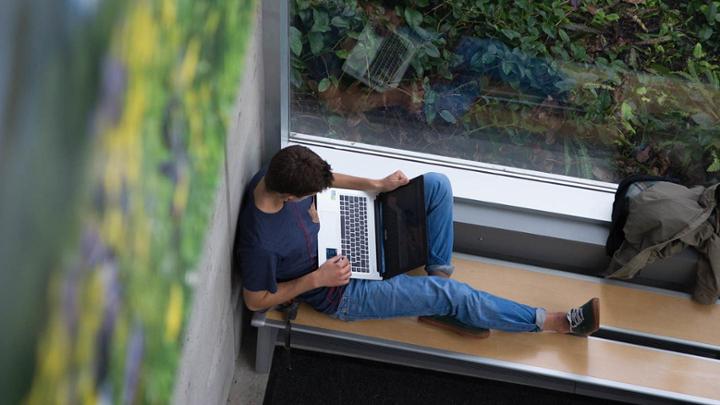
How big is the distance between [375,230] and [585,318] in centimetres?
86

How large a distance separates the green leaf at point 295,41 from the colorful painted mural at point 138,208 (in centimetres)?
78

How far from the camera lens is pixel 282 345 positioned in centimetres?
332

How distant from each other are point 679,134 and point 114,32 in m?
2.53

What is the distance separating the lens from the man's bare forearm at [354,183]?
304 centimetres

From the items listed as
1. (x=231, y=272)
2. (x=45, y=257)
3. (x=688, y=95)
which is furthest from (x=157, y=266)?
(x=688, y=95)

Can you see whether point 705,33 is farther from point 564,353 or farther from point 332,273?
point 332,273

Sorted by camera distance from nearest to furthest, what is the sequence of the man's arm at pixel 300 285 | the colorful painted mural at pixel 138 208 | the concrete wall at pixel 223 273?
the colorful painted mural at pixel 138 208, the concrete wall at pixel 223 273, the man's arm at pixel 300 285

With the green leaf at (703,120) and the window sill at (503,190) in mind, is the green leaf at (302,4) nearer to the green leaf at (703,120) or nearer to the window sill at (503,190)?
the window sill at (503,190)

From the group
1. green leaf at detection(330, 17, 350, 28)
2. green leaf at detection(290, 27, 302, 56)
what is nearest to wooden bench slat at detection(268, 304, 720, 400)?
green leaf at detection(290, 27, 302, 56)

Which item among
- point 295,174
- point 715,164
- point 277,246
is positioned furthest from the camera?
point 715,164

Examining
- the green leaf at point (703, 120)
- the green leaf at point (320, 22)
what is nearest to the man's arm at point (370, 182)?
the green leaf at point (320, 22)

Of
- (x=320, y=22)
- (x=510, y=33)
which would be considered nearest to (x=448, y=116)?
(x=510, y=33)

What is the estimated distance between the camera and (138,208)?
4.69 feet

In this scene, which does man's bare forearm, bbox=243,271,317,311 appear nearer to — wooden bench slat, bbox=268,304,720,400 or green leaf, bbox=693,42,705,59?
wooden bench slat, bbox=268,304,720,400
